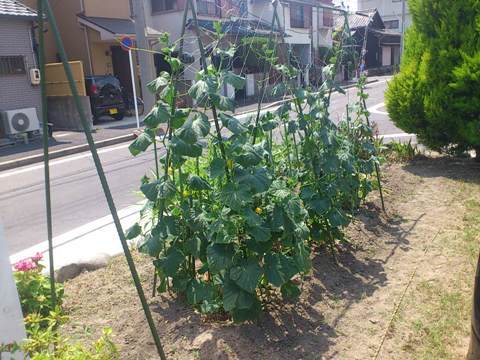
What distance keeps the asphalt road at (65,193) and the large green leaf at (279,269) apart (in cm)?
191

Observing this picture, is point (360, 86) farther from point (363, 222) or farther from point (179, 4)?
point (179, 4)

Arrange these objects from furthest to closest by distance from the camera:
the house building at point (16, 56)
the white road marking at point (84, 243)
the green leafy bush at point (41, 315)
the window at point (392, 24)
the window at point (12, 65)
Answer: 1. the window at point (392, 24)
2. the window at point (12, 65)
3. the house building at point (16, 56)
4. the white road marking at point (84, 243)
5. the green leafy bush at point (41, 315)

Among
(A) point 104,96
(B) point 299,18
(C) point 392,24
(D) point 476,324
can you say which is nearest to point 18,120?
(A) point 104,96

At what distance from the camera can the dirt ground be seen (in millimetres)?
2490

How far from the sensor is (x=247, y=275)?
2318mm

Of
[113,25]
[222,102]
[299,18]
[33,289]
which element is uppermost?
[299,18]

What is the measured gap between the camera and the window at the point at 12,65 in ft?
39.9

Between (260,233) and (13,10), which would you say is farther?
(13,10)

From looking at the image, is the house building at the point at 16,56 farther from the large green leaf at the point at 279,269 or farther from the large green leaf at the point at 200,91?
the large green leaf at the point at 279,269

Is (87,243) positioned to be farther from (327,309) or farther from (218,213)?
(327,309)

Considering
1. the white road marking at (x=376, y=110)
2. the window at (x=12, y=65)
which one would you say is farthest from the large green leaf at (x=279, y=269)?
the window at (x=12, y=65)

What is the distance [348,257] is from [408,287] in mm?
558

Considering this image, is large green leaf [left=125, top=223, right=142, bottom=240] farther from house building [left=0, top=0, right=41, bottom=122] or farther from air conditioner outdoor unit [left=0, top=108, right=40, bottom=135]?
house building [left=0, top=0, right=41, bottom=122]

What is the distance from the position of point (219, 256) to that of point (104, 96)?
12921 mm
